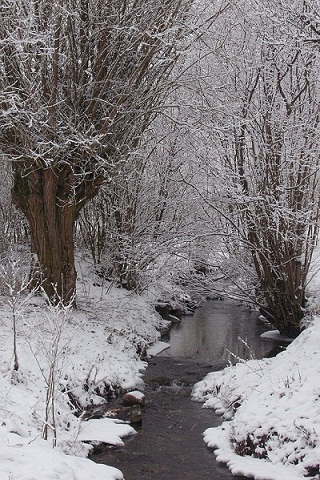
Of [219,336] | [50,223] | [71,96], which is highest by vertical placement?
[71,96]

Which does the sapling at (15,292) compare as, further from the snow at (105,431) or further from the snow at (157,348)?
the snow at (157,348)

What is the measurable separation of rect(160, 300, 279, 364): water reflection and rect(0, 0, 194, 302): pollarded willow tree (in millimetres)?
3198

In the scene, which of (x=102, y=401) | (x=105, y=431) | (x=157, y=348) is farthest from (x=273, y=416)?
(x=157, y=348)

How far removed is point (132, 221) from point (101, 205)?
3.97 feet

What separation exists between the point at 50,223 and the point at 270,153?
16.5 feet

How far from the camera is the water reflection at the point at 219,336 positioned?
1315 centimetres

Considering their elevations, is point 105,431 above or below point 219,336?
below

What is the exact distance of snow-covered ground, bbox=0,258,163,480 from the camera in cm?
575

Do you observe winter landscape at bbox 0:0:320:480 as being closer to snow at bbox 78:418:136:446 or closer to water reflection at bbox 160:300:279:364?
snow at bbox 78:418:136:446

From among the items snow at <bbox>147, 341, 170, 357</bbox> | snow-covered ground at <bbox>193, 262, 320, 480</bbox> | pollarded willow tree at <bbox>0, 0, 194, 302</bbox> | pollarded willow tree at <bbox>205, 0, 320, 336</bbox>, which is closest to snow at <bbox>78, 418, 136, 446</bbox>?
snow-covered ground at <bbox>193, 262, 320, 480</bbox>

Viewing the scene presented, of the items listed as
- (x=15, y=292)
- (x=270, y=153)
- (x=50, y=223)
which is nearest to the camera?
(x=15, y=292)

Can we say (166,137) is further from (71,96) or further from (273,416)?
(273,416)

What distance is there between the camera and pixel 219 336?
14.9 meters

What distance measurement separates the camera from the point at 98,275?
16891 millimetres
